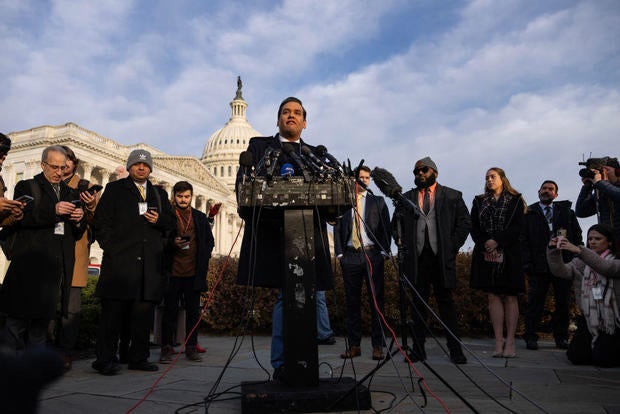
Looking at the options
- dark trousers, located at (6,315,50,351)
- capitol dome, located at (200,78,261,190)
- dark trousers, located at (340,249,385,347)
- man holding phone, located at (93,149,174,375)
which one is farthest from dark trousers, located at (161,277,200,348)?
capitol dome, located at (200,78,261,190)

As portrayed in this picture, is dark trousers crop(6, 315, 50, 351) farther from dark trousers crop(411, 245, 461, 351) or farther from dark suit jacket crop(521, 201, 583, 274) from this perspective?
dark suit jacket crop(521, 201, 583, 274)

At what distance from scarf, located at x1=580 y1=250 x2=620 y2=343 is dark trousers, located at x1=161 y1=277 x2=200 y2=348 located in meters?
4.26

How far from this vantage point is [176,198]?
6082mm

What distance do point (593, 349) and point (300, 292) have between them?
371 cm

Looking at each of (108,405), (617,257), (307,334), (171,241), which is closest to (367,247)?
(171,241)

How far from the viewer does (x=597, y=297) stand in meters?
4.91

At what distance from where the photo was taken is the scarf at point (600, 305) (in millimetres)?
4801

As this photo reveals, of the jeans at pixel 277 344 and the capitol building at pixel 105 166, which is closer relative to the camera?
the jeans at pixel 277 344

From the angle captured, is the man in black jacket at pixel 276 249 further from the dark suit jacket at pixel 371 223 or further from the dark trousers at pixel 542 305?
the dark trousers at pixel 542 305

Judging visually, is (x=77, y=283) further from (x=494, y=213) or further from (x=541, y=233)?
(x=541, y=233)

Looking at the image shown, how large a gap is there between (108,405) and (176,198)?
133 inches

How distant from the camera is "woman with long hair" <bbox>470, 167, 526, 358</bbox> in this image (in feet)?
17.2

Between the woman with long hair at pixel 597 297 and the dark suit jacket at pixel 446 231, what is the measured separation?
0.93 metres

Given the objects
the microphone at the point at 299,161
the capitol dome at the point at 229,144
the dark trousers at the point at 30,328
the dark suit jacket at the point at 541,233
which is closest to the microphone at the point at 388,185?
the microphone at the point at 299,161
